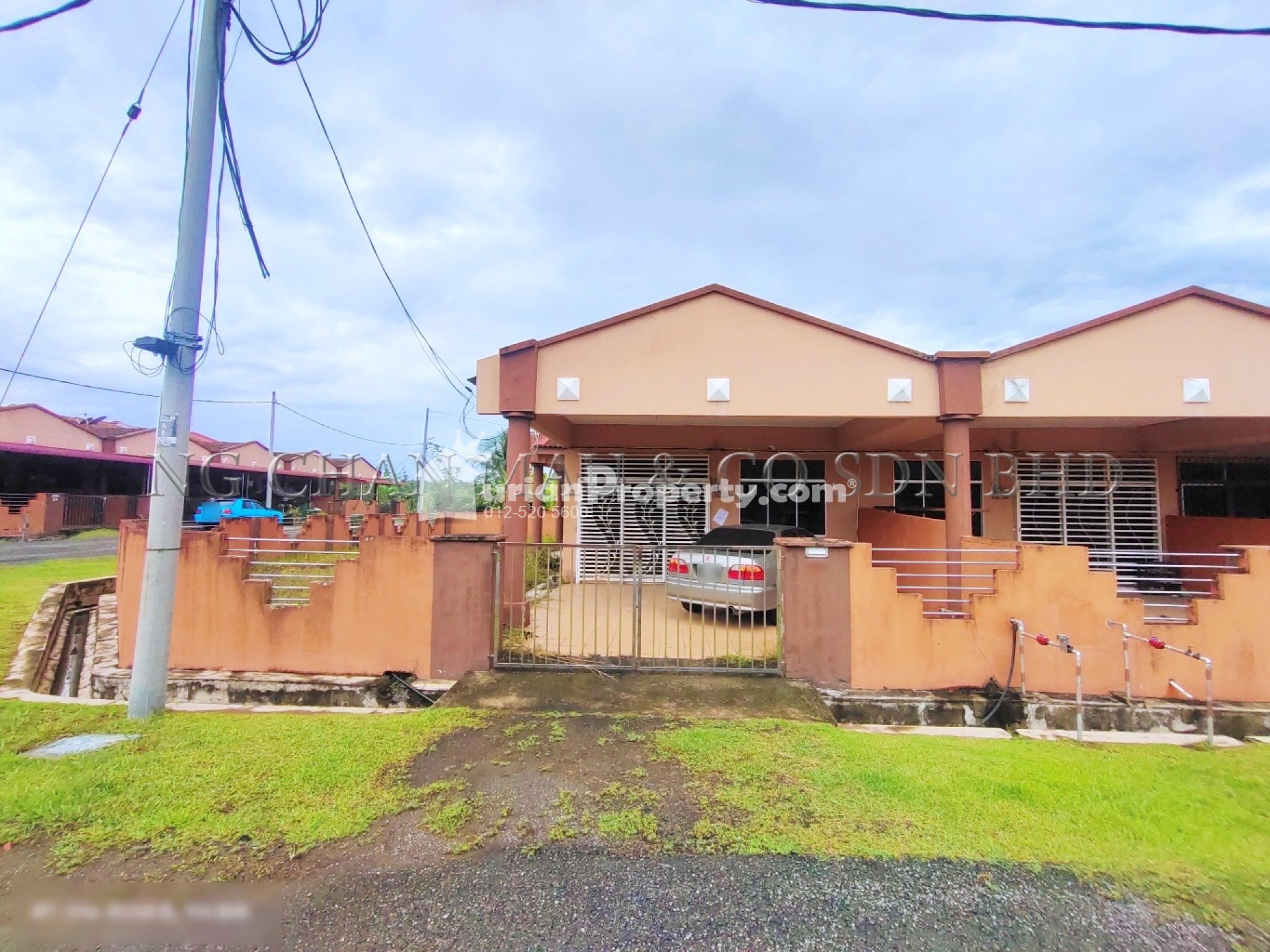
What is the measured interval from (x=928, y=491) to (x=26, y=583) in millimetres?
17117

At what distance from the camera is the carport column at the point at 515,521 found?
6008 mm

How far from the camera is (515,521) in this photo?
6609 mm

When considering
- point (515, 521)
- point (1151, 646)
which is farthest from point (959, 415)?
point (515, 521)

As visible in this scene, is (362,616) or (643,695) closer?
(643,695)

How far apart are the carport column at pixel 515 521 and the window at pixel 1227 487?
12124 millimetres

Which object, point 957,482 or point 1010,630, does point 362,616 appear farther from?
point 957,482

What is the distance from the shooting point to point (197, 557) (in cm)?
577

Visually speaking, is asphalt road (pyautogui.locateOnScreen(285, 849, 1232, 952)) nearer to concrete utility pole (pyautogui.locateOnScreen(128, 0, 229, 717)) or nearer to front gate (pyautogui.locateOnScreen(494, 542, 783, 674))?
front gate (pyautogui.locateOnScreen(494, 542, 783, 674))

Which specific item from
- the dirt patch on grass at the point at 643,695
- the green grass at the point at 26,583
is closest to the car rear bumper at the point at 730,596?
the dirt patch on grass at the point at 643,695

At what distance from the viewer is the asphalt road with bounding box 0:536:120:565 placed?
49.5 ft

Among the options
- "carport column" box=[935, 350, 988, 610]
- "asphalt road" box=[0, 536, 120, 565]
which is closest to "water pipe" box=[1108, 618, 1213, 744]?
"carport column" box=[935, 350, 988, 610]

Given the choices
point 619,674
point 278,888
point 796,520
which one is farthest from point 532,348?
point 796,520

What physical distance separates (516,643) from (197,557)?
3.40 meters

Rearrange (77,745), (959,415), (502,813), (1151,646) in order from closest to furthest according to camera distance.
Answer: (502,813), (77,745), (1151,646), (959,415)
